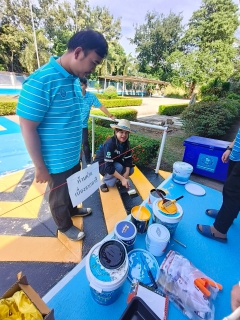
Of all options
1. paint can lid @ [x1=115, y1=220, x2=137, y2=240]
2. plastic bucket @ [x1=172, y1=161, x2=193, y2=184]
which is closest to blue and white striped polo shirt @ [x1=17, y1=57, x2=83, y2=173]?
paint can lid @ [x1=115, y1=220, x2=137, y2=240]

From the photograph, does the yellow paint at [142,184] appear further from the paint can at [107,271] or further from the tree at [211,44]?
the tree at [211,44]

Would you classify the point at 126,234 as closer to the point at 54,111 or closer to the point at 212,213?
the point at 54,111

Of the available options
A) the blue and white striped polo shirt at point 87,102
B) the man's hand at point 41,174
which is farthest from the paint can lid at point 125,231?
the blue and white striped polo shirt at point 87,102

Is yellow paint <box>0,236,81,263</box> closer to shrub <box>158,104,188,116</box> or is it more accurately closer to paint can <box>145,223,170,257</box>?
paint can <box>145,223,170,257</box>

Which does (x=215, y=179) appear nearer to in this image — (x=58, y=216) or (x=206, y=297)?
(x=206, y=297)

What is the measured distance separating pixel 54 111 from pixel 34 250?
143 cm

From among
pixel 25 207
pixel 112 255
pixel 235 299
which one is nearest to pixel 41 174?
pixel 112 255

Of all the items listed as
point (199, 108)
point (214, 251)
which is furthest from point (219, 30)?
point (214, 251)

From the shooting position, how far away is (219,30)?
21.0 m

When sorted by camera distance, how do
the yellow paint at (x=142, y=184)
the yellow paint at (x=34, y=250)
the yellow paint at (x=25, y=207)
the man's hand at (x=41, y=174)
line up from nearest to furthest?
1. the man's hand at (x=41, y=174)
2. the yellow paint at (x=34, y=250)
3. the yellow paint at (x=25, y=207)
4. the yellow paint at (x=142, y=184)

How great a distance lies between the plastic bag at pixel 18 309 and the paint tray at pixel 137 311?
42 centimetres

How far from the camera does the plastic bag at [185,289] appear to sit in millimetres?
1062

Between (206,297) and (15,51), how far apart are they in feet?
112

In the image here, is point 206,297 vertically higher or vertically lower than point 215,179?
higher
